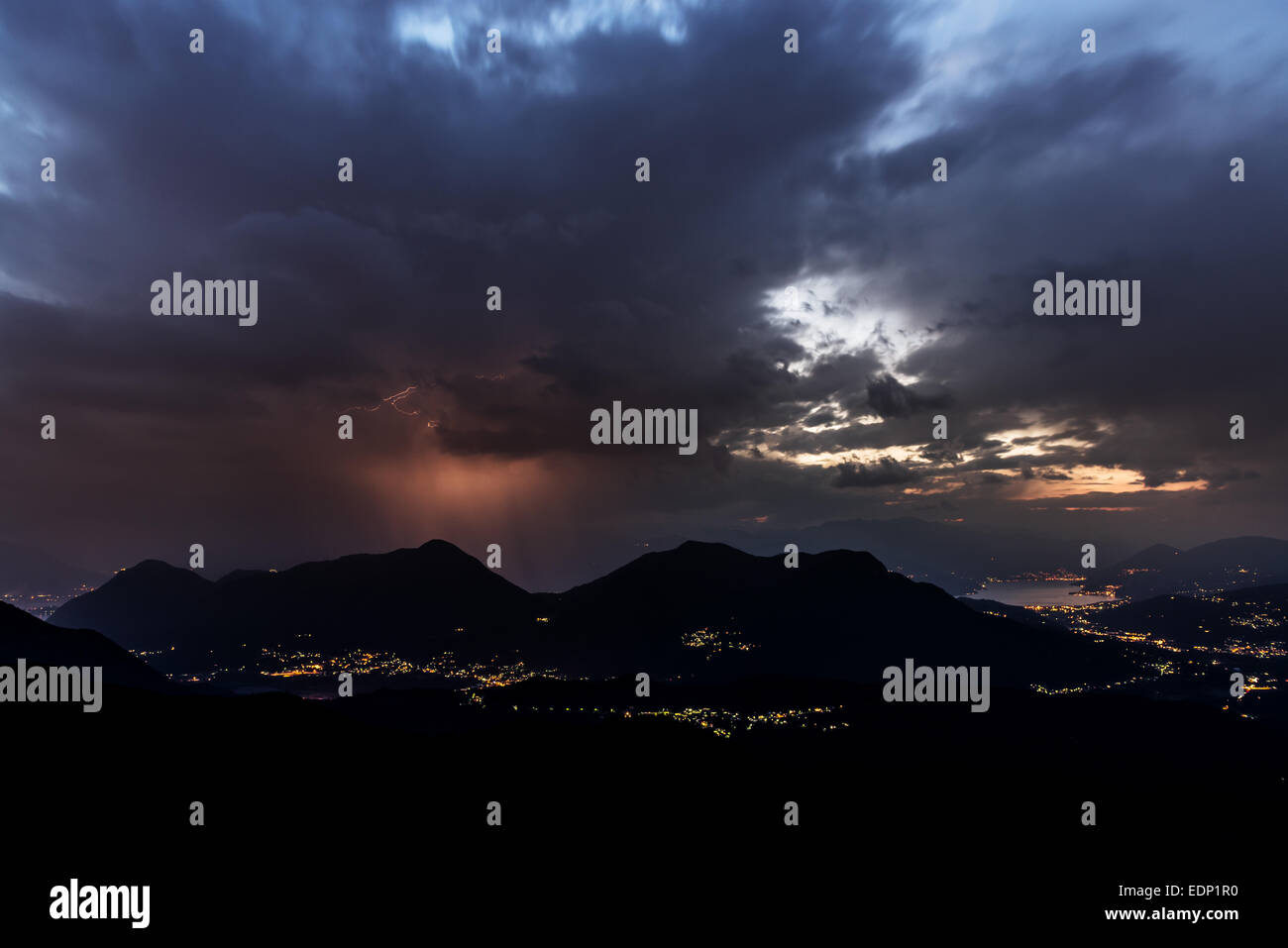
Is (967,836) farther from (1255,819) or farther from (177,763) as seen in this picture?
(177,763)

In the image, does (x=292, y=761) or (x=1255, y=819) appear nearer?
(x=292, y=761)

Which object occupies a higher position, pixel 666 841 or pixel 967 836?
pixel 666 841
